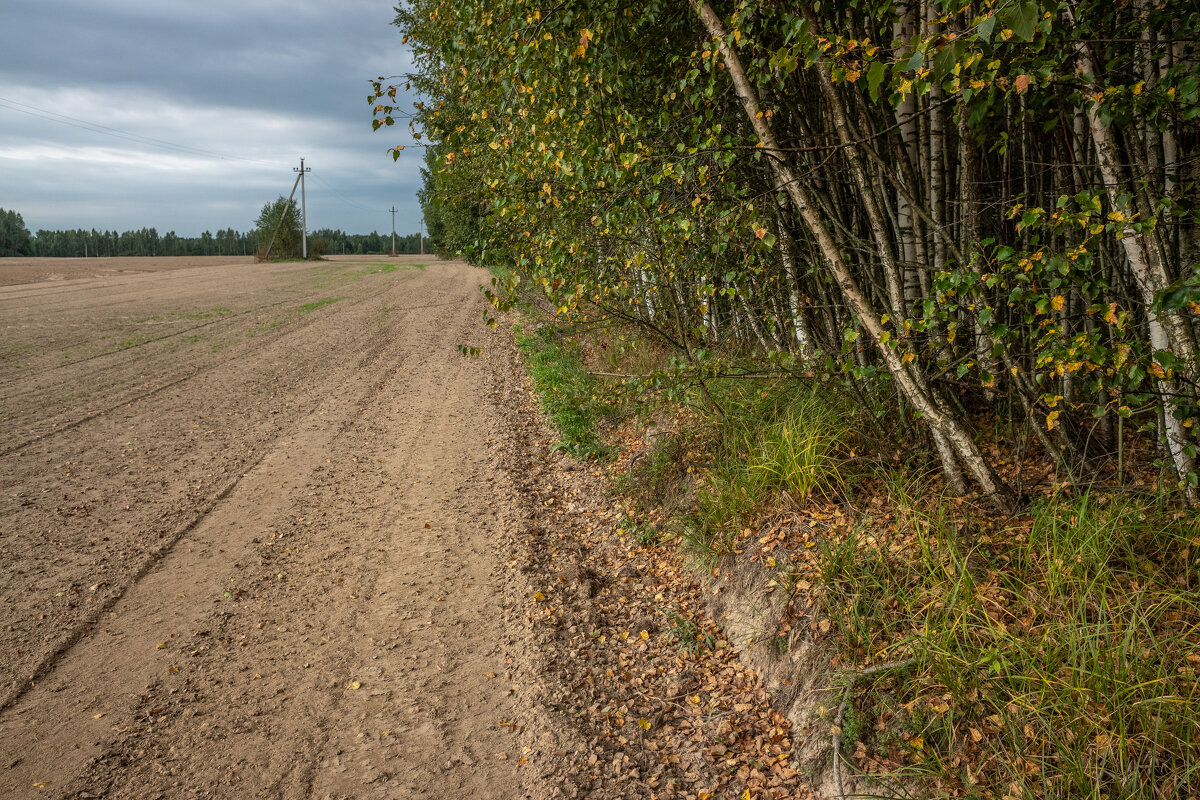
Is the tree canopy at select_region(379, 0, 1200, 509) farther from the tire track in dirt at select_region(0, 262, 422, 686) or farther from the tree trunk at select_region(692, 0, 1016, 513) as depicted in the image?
the tire track in dirt at select_region(0, 262, 422, 686)

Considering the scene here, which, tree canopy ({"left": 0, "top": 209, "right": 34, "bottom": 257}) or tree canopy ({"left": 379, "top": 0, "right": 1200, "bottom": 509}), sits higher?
tree canopy ({"left": 0, "top": 209, "right": 34, "bottom": 257})

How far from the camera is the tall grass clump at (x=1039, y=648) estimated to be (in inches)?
87.0

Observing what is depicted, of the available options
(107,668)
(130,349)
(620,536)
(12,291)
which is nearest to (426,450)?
(620,536)

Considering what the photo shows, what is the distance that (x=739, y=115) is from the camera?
520 centimetres

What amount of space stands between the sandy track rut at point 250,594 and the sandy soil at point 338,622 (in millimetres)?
16

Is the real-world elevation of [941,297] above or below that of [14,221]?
below

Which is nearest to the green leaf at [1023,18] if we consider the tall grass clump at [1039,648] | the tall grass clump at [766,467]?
the tall grass clump at [1039,648]

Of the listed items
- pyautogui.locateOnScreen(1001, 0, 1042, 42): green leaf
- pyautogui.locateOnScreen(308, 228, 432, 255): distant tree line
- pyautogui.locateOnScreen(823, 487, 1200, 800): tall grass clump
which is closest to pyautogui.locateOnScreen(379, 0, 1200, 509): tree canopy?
pyautogui.locateOnScreen(1001, 0, 1042, 42): green leaf

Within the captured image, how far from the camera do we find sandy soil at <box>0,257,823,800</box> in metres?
2.80

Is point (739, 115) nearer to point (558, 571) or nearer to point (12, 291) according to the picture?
point (558, 571)

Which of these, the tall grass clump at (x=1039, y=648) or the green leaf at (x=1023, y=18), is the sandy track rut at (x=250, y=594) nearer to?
the tall grass clump at (x=1039, y=648)

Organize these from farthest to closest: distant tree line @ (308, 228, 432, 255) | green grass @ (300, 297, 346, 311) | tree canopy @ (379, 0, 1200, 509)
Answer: distant tree line @ (308, 228, 432, 255) < green grass @ (300, 297, 346, 311) < tree canopy @ (379, 0, 1200, 509)

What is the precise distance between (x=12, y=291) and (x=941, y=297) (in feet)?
97.3

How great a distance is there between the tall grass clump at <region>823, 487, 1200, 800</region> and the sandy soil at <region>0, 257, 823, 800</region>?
60cm
